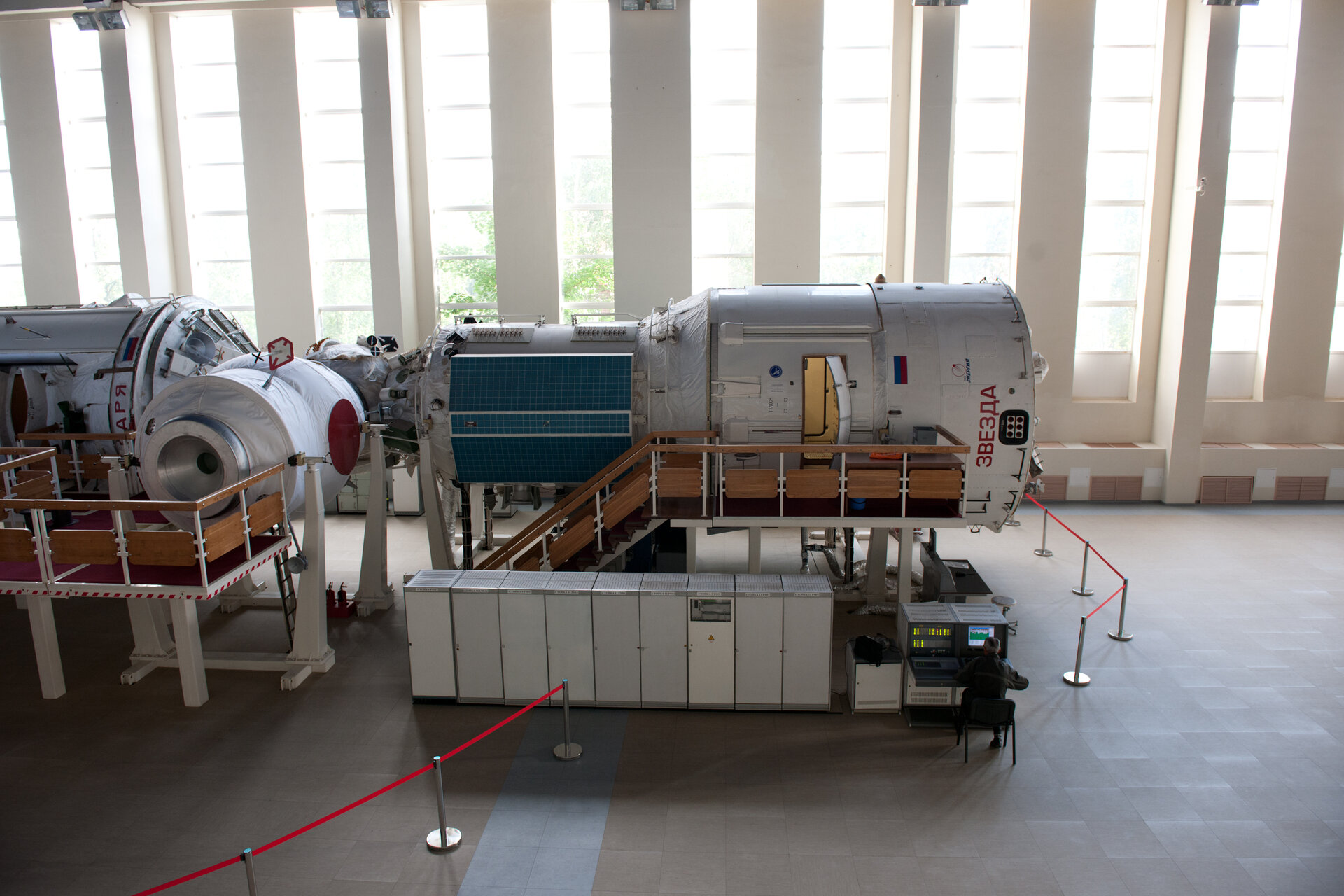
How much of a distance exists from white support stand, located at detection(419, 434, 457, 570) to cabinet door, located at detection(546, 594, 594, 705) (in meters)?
3.81

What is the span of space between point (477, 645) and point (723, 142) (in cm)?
1313

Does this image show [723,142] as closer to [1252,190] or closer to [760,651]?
[1252,190]

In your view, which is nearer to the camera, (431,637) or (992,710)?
(992,710)

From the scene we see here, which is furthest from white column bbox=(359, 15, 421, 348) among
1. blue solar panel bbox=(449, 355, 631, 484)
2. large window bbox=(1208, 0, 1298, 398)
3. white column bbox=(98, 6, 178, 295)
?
large window bbox=(1208, 0, 1298, 398)

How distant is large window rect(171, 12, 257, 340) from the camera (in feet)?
61.9

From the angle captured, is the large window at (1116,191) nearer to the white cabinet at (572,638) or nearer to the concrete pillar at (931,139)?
the concrete pillar at (931,139)

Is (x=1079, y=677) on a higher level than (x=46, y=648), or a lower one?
lower

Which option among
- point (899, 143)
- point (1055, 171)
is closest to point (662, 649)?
point (899, 143)

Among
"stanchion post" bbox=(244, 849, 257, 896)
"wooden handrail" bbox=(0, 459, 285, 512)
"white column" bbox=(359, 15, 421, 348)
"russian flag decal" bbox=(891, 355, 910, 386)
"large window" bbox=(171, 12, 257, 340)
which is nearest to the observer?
"stanchion post" bbox=(244, 849, 257, 896)

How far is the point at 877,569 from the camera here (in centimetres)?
1257

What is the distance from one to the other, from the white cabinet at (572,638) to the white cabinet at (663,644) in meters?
0.61

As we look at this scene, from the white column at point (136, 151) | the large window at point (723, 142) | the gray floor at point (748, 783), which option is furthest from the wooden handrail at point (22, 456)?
the large window at point (723, 142)

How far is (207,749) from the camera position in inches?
355

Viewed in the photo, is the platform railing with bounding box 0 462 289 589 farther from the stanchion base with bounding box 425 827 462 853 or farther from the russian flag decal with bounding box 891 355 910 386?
the russian flag decal with bounding box 891 355 910 386
